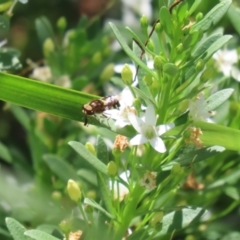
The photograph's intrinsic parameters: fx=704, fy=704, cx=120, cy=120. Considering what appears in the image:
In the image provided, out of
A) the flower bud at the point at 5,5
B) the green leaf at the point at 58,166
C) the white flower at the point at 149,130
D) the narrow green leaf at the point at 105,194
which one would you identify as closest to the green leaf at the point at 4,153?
the green leaf at the point at 58,166

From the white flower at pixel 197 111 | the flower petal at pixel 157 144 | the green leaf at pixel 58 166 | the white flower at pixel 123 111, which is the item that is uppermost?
the white flower at pixel 123 111

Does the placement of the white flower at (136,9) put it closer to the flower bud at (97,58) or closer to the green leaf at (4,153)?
the flower bud at (97,58)

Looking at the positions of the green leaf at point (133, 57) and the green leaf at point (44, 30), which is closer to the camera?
the green leaf at point (133, 57)

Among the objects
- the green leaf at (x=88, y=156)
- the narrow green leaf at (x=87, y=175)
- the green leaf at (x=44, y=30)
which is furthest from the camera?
the green leaf at (x=44, y=30)

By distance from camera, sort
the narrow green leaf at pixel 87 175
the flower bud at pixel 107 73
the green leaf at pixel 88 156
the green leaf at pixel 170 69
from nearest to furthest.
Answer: the green leaf at pixel 170 69
the green leaf at pixel 88 156
the narrow green leaf at pixel 87 175
the flower bud at pixel 107 73

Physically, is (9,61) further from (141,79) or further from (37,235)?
(37,235)

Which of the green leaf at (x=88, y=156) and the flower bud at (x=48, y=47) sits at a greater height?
the flower bud at (x=48, y=47)

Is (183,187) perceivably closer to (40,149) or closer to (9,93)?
(40,149)
